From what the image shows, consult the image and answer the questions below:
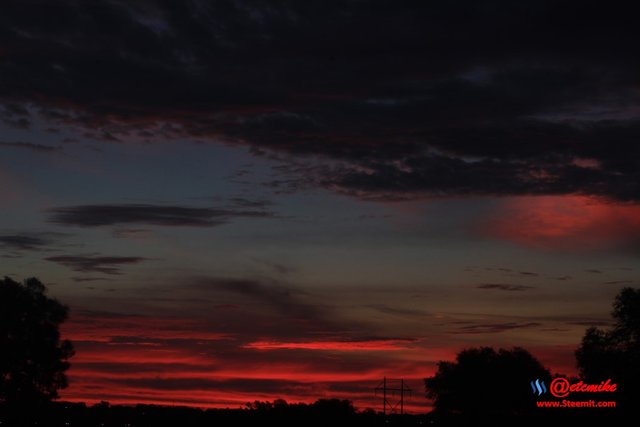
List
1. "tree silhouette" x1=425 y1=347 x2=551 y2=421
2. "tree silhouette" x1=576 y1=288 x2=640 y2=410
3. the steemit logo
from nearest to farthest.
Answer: "tree silhouette" x1=576 y1=288 x2=640 y2=410 < the steemit logo < "tree silhouette" x1=425 y1=347 x2=551 y2=421

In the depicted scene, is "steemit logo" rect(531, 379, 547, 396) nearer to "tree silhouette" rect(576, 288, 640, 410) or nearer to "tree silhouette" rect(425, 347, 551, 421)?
"tree silhouette" rect(576, 288, 640, 410)

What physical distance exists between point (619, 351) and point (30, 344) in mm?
67930

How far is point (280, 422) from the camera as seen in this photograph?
145 m

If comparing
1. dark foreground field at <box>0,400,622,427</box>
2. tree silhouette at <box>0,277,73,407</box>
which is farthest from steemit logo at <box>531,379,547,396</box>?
tree silhouette at <box>0,277,73,407</box>

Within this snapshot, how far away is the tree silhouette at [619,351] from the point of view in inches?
4003

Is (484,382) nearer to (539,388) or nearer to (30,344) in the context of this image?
(539,388)

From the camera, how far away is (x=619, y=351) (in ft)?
345

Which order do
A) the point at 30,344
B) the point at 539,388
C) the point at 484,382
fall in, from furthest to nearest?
1. the point at 484,382
2. the point at 539,388
3. the point at 30,344

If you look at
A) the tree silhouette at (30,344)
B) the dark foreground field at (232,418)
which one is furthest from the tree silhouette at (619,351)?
the tree silhouette at (30,344)

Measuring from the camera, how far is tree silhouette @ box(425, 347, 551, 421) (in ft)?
512

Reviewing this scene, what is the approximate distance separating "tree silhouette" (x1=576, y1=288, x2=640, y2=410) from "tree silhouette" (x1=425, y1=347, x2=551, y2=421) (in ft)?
153

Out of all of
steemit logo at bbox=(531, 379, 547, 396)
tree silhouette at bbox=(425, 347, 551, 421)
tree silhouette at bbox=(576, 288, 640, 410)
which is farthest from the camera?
tree silhouette at bbox=(425, 347, 551, 421)

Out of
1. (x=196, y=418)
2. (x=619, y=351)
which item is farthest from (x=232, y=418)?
(x=619, y=351)

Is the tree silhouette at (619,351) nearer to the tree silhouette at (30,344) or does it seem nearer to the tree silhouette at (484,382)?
the tree silhouette at (484,382)
